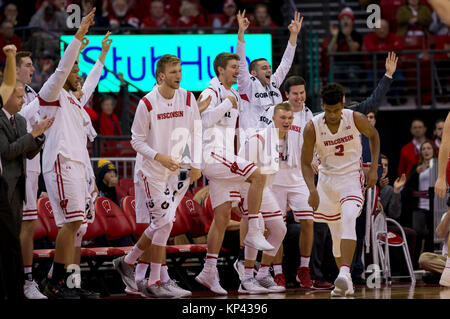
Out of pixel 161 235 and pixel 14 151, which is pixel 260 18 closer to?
pixel 161 235

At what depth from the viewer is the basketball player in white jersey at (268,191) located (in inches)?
336

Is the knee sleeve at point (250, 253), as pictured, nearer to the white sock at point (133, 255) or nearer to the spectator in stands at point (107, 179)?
the white sock at point (133, 255)

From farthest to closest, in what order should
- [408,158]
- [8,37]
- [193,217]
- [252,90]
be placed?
[8,37]
[408,158]
[193,217]
[252,90]

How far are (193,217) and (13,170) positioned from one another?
357 centimetres

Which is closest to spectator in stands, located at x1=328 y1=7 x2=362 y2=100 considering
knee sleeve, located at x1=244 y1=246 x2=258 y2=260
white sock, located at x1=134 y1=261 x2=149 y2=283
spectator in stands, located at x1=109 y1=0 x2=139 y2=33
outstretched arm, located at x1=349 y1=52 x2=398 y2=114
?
spectator in stands, located at x1=109 y1=0 x2=139 y2=33

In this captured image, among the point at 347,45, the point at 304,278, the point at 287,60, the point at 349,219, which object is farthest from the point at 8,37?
the point at 349,219

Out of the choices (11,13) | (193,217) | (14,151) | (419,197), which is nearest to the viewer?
(14,151)

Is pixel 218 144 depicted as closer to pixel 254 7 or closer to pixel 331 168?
pixel 331 168

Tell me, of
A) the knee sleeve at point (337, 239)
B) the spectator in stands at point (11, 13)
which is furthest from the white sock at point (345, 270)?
the spectator in stands at point (11, 13)

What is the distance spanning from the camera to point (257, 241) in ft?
26.6

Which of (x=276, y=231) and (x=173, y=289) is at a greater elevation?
(x=276, y=231)

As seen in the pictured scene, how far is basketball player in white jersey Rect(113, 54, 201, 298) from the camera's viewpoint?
7.71 metres

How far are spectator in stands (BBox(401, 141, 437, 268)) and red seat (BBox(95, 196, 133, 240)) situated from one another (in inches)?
162

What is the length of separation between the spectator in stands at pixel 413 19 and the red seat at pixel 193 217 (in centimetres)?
721
